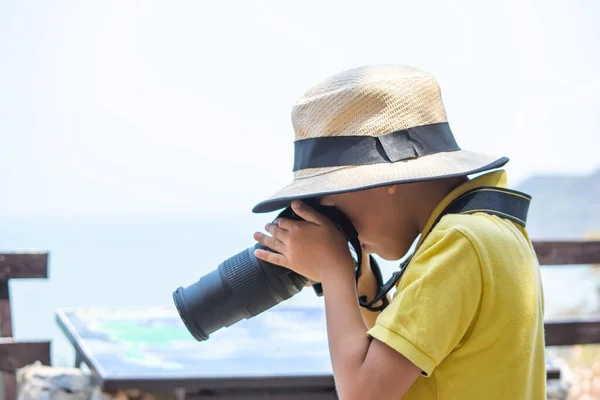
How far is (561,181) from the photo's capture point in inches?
749

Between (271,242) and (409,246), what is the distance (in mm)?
182

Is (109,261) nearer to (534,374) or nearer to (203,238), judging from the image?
(203,238)

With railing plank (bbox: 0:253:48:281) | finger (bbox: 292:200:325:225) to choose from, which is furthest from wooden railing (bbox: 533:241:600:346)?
finger (bbox: 292:200:325:225)

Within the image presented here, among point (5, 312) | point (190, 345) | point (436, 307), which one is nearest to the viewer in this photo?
point (436, 307)

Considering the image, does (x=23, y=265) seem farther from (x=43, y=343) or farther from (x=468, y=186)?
(x=468, y=186)

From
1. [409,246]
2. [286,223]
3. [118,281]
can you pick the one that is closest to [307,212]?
[286,223]

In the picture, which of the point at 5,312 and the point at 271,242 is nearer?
the point at 271,242

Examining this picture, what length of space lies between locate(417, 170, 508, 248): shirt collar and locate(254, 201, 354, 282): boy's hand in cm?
10

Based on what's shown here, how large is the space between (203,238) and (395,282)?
23706 millimetres

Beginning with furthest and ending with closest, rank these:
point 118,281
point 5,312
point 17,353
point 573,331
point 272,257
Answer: point 118,281 → point 573,331 → point 5,312 → point 17,353 → point 272,257

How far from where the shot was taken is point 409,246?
1042 mm

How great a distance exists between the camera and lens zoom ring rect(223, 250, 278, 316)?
1.13 meters

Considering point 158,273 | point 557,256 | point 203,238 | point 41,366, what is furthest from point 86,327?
point 203,238

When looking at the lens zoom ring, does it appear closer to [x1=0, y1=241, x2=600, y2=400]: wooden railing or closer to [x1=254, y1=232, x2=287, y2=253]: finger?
[x1=254, y1=232, x2=287, y2=253]: finger
